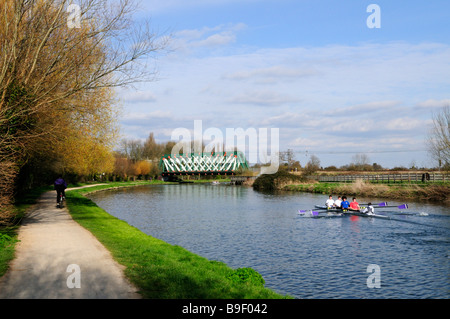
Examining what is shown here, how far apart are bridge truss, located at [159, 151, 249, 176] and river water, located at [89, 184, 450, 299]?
9123cm

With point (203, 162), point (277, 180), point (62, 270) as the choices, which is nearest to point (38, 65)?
point (62, 270)

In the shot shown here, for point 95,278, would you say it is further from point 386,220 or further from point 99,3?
point 386,220

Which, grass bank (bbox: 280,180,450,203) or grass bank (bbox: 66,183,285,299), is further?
grass bank (bbox: 280,180,450,203)

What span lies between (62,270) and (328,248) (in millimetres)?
11758

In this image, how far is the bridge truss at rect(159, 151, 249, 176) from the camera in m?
122

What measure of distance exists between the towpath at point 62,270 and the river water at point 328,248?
4.78 metres

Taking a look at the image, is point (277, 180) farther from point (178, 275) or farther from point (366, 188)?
point (178, 275)

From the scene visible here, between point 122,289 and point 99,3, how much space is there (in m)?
10.7

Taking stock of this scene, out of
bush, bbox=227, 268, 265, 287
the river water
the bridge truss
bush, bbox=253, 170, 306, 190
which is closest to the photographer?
bush, bbox=227, 268, 265, 287

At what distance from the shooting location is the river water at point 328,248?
12.8 m

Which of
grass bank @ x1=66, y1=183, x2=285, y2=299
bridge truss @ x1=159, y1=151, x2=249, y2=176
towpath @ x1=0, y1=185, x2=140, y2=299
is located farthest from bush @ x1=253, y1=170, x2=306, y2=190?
grass bank @ x1=66, y1=183, x2=285, y2=299

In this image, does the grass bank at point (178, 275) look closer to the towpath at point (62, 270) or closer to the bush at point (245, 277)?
the bush at point (245, 277)

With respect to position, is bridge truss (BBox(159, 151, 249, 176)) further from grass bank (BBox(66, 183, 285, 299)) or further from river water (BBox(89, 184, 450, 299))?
grass bank (BBox(66, 183, 285, 299))

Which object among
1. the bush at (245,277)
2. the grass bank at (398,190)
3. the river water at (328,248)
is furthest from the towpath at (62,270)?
the grass bank at (398,190)
